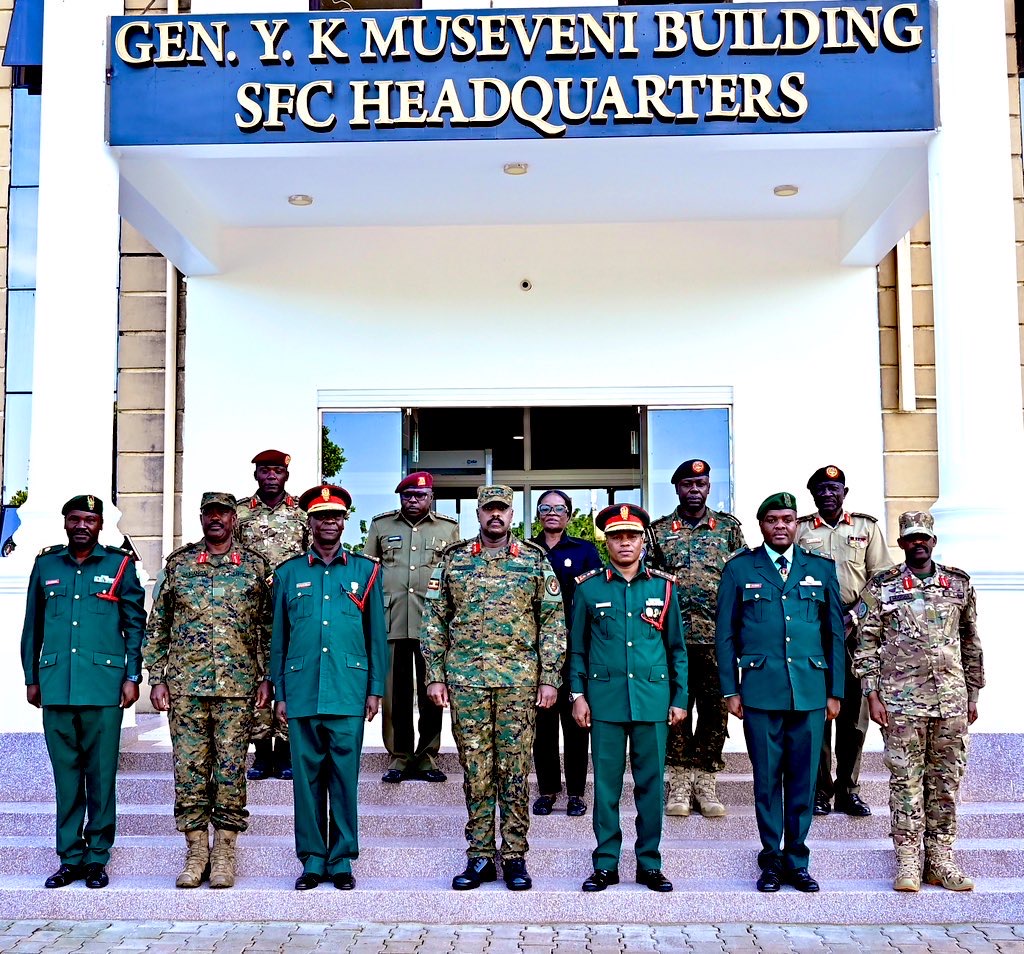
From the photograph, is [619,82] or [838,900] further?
[619,82]

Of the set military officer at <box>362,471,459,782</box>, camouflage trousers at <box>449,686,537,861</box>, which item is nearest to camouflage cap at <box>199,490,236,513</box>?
military officer at <box>362,471,459,782</box>

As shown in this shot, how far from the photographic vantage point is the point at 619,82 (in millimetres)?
7602

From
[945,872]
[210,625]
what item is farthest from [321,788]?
[945,872]

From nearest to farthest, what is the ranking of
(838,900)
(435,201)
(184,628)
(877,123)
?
1. (838,900)
2. (184,628)
3. (877,123)
4. (435,201)

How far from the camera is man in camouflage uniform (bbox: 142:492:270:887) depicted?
5.74 m

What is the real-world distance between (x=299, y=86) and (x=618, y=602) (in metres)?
4.16

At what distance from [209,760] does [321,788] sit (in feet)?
1.89

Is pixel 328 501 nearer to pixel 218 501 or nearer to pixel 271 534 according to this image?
pixel 218 501

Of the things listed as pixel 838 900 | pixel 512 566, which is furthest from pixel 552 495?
pixel 838 900

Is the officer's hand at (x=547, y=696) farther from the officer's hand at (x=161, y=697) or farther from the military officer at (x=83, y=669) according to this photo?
the military officer at (x=83, y=669)

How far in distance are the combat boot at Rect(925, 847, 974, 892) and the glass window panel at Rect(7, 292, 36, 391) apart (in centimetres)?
903

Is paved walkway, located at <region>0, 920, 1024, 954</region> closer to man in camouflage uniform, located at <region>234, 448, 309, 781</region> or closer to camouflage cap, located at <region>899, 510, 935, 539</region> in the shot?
man in camouflage uniform, located at <region>234, 448, 309, 781</region>

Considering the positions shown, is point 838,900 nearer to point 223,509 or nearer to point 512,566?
point 512,566

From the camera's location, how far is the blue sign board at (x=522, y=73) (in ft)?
24.7
